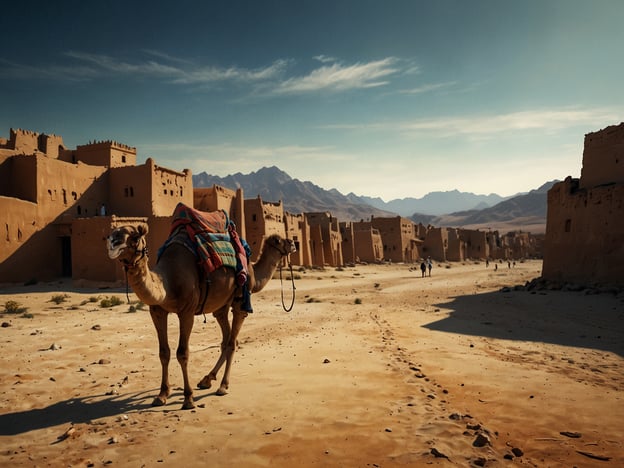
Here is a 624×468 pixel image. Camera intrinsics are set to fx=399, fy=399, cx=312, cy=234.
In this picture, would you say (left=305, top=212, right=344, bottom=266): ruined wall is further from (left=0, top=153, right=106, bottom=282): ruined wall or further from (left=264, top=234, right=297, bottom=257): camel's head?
(left=264, top=234, right=297, bottom=257): camel's head

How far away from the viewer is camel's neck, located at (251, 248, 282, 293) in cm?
854

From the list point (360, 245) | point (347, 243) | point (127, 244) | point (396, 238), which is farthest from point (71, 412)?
point (396, 238)

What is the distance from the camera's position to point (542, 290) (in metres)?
22.3

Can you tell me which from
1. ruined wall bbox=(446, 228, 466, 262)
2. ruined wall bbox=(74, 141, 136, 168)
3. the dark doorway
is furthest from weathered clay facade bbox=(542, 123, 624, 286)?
ruined wall bbox=(446, 228, 466, 262)

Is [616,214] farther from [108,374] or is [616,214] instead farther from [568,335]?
[108,374]

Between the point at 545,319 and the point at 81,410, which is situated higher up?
the point at 81,410

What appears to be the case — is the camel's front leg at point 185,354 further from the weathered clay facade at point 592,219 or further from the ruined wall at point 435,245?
the ruined wall at point 435,245

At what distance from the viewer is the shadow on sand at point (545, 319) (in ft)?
39.9

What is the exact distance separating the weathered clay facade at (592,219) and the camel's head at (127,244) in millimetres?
22001

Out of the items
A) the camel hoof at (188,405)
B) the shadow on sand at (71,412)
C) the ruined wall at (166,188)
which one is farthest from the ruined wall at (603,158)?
the ruined wall at (166,188)

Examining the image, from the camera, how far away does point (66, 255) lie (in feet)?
88.4

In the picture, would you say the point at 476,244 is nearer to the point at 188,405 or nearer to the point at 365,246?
the point at 365,246

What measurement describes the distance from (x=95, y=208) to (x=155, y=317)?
2681 cm

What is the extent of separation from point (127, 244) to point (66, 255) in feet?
84.9
